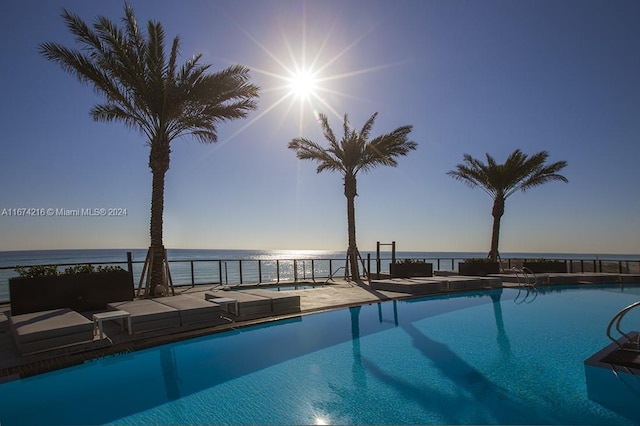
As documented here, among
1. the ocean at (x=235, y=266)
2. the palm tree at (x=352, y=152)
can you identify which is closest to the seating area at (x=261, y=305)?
the ocean at (x=235, y=266)

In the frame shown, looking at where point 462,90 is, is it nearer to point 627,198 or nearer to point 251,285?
point 251,285

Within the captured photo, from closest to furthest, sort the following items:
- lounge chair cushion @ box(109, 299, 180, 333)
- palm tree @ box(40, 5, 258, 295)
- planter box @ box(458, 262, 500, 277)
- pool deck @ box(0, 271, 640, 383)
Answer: pool deck @ box(0, 271, 640, 383) → lounge chair cushion @ box(109, 299, 180, 333) → palm tree @ box(40, 5, 258, 295) → planter box @ box(458, 262, 500, 277)

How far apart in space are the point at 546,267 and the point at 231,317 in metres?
16.8

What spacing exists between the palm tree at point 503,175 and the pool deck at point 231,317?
6000mm

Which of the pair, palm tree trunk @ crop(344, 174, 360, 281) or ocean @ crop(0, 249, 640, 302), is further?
palm tree trunk @ crop(344, 174, 360, 281)

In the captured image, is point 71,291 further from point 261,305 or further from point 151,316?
point 261,305

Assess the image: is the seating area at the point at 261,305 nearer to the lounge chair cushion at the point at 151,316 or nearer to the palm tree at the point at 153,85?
the lounge chair cushion at the point at 151,316

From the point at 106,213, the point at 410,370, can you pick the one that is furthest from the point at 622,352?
the point at 106,213

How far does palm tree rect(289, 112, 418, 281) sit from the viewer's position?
16.5 m

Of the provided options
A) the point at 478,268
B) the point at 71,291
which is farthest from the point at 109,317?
the point at 478,268

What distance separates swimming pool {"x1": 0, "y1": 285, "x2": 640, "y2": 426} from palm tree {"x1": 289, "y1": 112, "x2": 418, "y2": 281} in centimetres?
917

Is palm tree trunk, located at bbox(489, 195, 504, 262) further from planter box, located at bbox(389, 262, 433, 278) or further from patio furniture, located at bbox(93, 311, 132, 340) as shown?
patio furniture, located at bbox(93, 311, 132, 340)

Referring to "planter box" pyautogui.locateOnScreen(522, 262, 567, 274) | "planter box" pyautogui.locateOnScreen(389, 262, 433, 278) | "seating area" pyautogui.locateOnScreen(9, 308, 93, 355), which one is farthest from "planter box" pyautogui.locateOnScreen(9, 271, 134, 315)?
"planter box" pyautogui.locateOnScreen(522, 262, 567, 274)

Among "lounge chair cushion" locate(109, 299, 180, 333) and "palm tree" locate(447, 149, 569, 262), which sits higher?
"palm tree" locate(447, 149, 569, 262)
